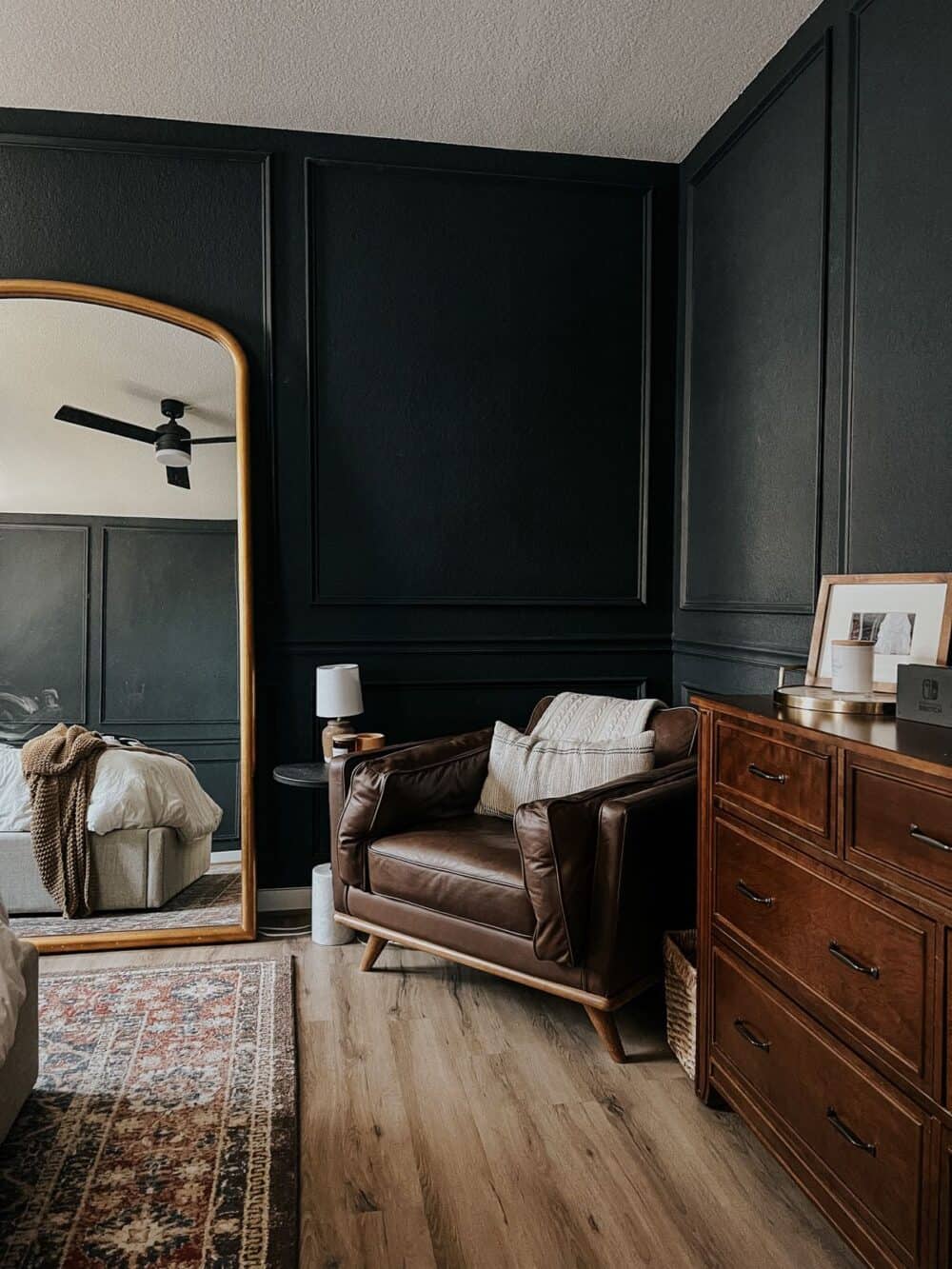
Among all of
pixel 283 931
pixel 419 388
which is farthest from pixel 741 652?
pixel 283 931

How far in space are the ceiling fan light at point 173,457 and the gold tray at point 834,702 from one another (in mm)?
2191

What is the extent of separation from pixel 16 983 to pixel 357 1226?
832mm

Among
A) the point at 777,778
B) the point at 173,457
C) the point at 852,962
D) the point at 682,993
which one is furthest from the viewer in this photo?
the point at 173,457

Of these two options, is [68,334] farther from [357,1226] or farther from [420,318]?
[357,1226]

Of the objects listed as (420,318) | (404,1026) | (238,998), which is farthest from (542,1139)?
(420,318)

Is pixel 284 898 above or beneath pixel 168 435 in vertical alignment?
beneath

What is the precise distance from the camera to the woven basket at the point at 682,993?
229 cm

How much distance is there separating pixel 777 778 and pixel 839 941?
323 mm

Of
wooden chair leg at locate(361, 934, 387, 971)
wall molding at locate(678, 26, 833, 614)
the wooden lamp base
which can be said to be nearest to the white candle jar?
wall molding at locate(678, 26, 833, 614)

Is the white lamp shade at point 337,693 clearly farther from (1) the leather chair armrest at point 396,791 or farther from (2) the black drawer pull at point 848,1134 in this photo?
(2) the black drawer pull at point 848,1134

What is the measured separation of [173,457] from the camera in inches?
130

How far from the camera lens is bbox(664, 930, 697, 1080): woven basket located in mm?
2291

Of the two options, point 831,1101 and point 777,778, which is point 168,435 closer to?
point 777,778

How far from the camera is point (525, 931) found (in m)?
2.49
